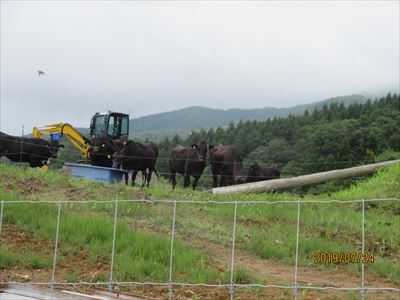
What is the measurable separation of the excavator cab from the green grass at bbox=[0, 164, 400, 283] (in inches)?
379

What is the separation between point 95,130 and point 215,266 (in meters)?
17.3

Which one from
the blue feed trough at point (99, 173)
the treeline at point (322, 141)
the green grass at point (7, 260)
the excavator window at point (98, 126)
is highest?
the treeline at point (322, 141)

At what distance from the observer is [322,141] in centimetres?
4669

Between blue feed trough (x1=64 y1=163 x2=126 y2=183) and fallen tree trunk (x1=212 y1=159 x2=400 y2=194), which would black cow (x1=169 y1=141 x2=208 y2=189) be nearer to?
blue feed trough (x1=64 y1=163 x2=126 y2=183)

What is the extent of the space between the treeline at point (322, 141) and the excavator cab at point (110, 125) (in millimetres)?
13026

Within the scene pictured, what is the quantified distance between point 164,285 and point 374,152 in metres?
40.6

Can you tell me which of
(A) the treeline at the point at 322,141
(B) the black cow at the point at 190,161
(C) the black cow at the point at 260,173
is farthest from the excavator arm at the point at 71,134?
(A) the treeline at the point at 322,141

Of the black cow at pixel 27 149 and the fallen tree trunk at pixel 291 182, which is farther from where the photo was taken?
the black cow at pixel 27 149

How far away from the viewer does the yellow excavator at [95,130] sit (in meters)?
24.5

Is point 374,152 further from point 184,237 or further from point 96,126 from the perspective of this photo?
point 184,237

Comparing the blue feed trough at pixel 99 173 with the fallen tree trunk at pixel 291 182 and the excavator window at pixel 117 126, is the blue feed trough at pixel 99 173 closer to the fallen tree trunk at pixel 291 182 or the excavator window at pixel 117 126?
the excavator window at pixel 117 126

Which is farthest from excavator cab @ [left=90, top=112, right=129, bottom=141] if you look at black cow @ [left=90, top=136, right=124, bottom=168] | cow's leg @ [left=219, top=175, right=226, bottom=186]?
cow's leg @ [left=219, top=175, right=226, bottom=186]

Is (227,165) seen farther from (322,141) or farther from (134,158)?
(322,141)

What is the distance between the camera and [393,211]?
1366 centimetres
